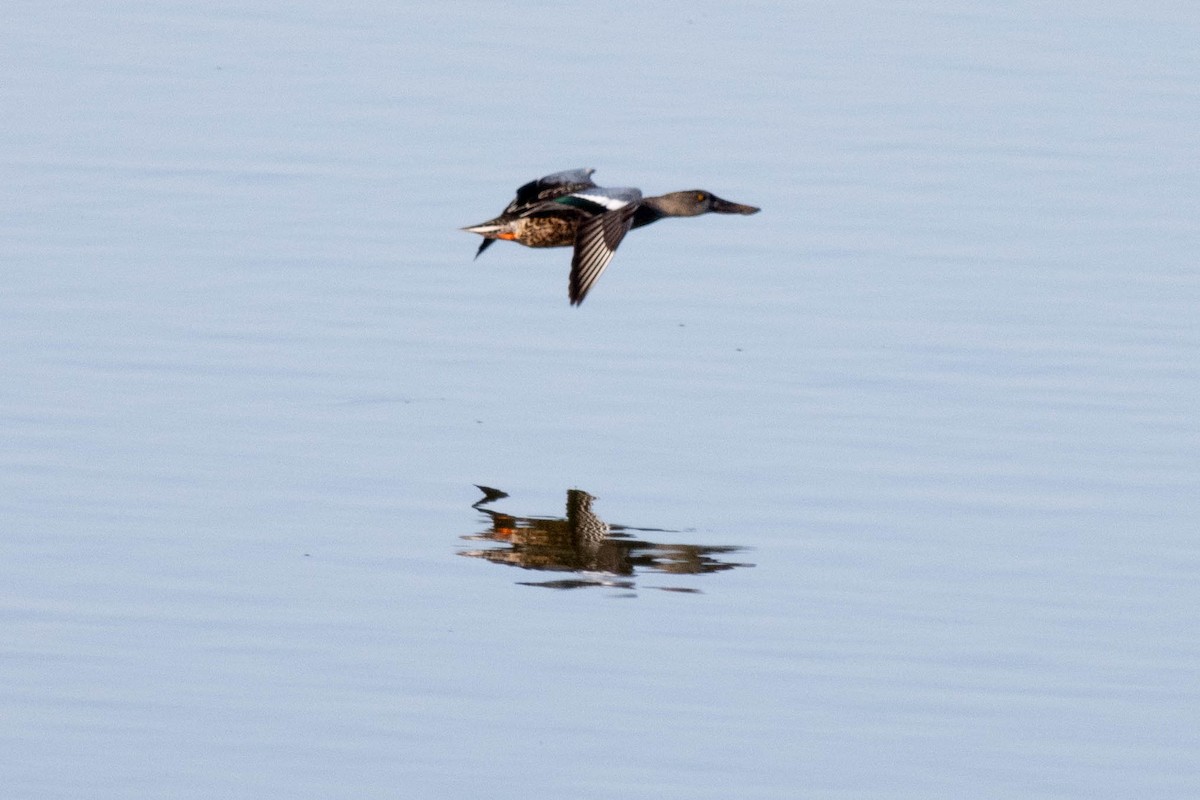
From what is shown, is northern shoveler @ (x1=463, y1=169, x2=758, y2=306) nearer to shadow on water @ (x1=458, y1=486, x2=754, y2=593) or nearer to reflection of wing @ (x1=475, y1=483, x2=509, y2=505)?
reflection of wing @ (x1=475, y1=483, x2=509, y2=505)

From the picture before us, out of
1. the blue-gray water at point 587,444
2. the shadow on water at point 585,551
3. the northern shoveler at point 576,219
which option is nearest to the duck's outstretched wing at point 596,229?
the northern shoveler at point 576,219

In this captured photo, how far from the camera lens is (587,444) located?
35.0ft

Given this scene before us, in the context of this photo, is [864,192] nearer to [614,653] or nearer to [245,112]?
[245,112]

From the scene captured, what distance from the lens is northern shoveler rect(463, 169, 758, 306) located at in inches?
438

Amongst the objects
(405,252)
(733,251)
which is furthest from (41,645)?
(733,251)

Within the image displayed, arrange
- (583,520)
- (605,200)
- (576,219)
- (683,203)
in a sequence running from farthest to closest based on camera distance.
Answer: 1. (683,203)
2. (576,219)
3. (605,200)
4. (583,520)

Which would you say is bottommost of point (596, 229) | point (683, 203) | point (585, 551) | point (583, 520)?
point (585, 551)

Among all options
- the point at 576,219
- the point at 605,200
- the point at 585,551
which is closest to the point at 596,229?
the point at 605,200

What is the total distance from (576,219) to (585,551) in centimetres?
295

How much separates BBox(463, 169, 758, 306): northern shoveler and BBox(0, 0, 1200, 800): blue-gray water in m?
0.59

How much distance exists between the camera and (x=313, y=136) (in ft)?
56.2

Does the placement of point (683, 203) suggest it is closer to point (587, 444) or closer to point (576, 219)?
point (576, 219)

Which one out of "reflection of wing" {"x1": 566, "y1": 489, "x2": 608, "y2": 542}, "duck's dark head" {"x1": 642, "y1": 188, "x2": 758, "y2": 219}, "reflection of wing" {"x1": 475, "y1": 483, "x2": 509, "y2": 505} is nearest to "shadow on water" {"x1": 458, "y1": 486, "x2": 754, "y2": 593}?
"reflection of wing" {"x1": 566, "y1": 489, "x2": 608, "y2": 542}

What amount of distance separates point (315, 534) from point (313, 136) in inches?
319
